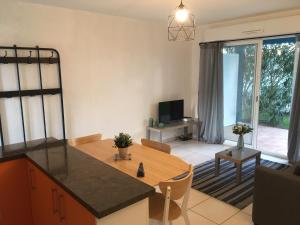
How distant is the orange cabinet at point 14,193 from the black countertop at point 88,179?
8 centimetres

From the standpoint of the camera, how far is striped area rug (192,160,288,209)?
122 inches

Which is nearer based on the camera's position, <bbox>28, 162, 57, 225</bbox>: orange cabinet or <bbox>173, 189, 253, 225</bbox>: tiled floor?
<bbox>28, 162, 57, 225</bbox>: orange cabinet

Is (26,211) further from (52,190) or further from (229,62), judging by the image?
(229,62)

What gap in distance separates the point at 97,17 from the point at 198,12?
1.67 meters

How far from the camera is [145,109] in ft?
16.4

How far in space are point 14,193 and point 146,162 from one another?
110 centimetres

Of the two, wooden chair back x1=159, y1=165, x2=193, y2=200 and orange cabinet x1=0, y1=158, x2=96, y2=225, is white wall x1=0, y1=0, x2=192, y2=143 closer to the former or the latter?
orange cabinet x1=0, y1=158, x2=96, y2=225

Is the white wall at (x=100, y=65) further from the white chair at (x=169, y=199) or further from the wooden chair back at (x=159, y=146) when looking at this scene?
the white chair at (x=169, y=199)

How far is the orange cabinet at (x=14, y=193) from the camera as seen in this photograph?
6.20 ft

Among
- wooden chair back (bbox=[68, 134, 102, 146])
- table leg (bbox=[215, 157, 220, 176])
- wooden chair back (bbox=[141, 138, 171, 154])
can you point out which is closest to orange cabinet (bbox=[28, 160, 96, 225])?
wooden chair back (bbox=[68, 134, 102, 146])

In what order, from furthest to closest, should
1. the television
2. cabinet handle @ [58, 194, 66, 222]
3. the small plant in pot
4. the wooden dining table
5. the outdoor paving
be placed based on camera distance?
the television, the outdoor paving, the small plant in pot, the wooden dining table, cabinet handle @ [58, 194, 66, 222]

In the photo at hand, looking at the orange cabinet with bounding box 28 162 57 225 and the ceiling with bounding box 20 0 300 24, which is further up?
the ceiling with bounding box 20 0 300 24

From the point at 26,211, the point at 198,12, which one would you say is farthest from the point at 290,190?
the point at 198,12

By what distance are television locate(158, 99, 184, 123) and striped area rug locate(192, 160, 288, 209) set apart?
53.3 inches
